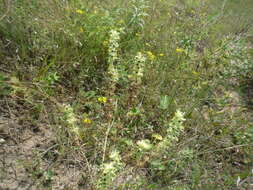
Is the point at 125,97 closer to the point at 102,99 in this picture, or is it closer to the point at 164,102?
the point at 102,99

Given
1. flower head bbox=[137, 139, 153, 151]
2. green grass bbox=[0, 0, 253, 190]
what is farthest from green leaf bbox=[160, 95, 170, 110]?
flower head bbox=[137, 139, 153, 151]

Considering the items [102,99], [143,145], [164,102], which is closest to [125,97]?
[102,99]

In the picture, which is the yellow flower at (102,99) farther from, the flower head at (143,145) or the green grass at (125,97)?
the flower head at (143,145)

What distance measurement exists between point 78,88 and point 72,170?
2.87 feet

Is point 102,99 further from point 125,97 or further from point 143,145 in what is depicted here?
point 143,145

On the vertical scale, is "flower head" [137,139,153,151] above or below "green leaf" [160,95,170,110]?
below

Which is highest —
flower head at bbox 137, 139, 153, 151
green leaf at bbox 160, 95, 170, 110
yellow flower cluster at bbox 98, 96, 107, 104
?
green leaf at bbox 160, 95, 170, 110

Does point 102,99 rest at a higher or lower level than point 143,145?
higher

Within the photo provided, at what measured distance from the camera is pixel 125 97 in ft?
6.18

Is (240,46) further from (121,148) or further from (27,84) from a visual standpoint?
(27,84)

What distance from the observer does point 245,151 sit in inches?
73.9

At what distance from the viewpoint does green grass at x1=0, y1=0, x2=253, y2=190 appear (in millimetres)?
1497

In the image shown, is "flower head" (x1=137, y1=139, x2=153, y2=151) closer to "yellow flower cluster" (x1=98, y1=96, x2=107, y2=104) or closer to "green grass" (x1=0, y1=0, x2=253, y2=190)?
"green grass" (x1=0, y1=0, x2=253, y2=190)

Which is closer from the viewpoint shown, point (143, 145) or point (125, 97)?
point (143, 145)
